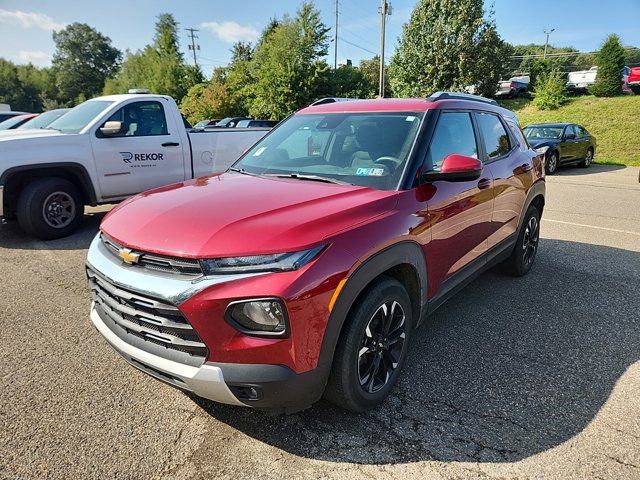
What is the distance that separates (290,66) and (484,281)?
27.2 m

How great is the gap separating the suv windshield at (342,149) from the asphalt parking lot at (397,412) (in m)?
1.40

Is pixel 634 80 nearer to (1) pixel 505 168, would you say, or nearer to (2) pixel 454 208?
(1) pixel 505 168

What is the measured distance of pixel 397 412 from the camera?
2588mm

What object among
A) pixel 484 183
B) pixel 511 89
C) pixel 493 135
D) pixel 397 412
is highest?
pixel 511 89

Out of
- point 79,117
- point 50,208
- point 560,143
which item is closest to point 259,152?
point 50,208

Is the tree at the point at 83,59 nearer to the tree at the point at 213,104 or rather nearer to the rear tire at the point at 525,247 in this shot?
the tree at the point at 213,104

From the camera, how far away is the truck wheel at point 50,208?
18.8ft

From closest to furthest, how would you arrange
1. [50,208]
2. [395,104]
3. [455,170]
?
[455,170] → [395,104] → [50,208]

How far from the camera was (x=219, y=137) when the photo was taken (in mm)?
7461

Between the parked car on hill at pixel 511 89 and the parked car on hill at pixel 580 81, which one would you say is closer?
the parked car on hill at pixel 511 89

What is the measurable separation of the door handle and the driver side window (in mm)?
5106

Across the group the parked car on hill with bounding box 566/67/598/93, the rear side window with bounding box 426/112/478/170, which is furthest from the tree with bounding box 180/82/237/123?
the rear side window with bounding box 426/112/478/170

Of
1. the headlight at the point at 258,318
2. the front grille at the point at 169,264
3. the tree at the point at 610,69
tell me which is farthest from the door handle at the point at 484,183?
the tree at the point at 610,69

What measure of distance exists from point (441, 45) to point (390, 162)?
26.0 meters
